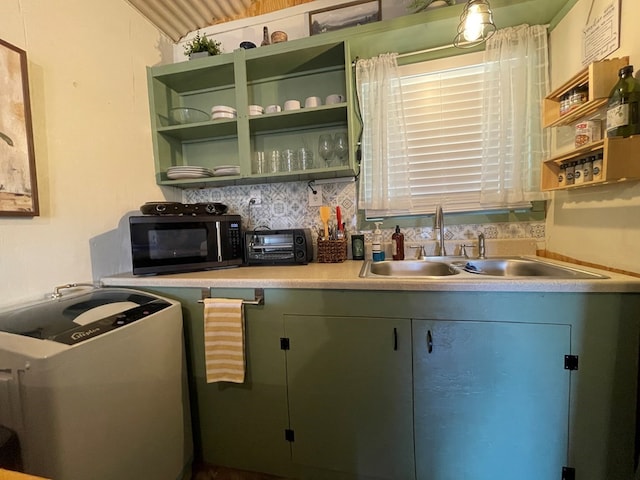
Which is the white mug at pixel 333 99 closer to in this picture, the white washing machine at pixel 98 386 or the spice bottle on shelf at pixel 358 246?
the spice bottle on shelf at pixel 358 246

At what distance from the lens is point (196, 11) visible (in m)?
1.94

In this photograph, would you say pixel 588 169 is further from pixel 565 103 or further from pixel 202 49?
pixel 202 49

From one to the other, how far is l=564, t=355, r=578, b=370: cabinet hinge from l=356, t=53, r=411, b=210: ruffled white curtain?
1.01 metres

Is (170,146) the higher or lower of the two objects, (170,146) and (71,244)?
the higher

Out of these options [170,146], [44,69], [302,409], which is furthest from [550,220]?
[44,69]

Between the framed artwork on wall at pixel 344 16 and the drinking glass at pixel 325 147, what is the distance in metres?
0.67

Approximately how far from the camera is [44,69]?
51.1 inches

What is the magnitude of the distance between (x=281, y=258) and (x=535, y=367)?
128 centimetres

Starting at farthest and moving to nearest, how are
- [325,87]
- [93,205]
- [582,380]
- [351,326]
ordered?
[325,87] → [93,205] → [351,326] → [582,380]

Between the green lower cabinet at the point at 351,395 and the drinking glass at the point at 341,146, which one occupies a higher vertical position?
the drinking glass at the point at 341,146

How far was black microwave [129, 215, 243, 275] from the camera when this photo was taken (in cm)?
147

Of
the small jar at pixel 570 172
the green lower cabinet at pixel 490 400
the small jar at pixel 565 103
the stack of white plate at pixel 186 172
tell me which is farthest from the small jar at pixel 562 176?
the stack of white plate at pixel 186 172

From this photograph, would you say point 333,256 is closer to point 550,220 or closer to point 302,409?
point 302,409

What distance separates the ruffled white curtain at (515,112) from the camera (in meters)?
1.52
